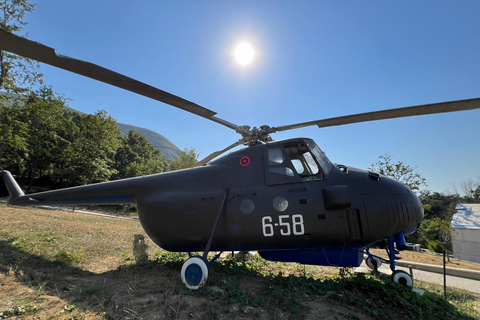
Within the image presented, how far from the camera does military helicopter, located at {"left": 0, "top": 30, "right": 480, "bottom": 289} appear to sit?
4.27 m

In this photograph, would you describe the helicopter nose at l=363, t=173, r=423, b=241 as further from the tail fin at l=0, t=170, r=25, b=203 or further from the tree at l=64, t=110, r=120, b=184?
the tree at l=64, t=110, r=120, b=184

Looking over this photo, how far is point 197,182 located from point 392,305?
4.13 metres

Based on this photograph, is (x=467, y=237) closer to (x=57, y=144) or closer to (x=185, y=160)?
(x=185, y=160)

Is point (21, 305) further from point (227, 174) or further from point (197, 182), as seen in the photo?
point (227, 174)

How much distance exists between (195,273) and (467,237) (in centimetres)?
2999

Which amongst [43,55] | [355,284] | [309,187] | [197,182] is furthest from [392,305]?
[43,55]

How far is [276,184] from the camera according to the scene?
460 cm

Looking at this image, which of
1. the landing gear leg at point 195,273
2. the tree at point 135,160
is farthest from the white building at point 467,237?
the tree at point 135,160

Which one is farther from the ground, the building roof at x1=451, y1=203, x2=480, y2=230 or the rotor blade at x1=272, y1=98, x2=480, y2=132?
the rotor blade at x1=272, y1=98, x2=480, y2=132

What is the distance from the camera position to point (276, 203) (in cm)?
446

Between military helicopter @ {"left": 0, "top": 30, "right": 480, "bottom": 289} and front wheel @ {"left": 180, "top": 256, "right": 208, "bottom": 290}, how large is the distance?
2 centimetres

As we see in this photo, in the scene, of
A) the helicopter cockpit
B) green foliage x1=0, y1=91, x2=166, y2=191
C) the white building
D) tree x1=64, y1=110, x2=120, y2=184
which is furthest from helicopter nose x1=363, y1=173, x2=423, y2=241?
tree x1=64, y1=110, x2=120, y2=184

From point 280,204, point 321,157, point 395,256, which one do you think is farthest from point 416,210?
point 280,204

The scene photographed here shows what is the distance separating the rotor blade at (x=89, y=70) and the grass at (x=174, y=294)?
12.1ft
